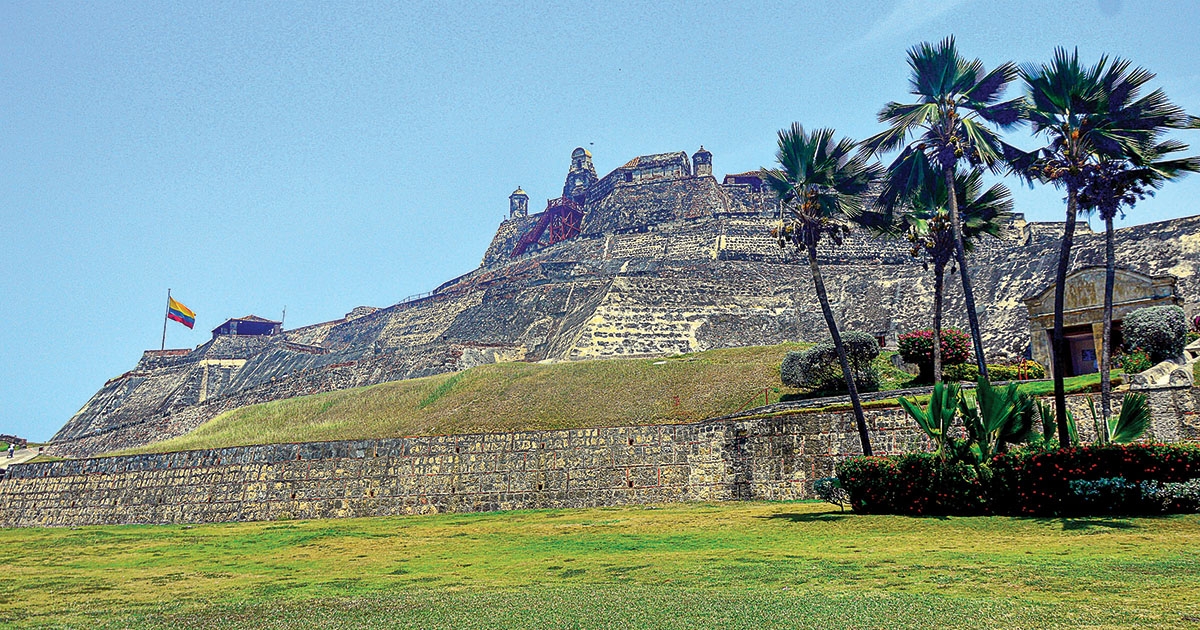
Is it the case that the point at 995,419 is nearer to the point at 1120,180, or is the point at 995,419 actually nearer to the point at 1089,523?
the point at 1089,523

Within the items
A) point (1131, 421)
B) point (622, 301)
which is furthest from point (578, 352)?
point (1131, 421)

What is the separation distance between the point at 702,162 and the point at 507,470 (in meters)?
60.3

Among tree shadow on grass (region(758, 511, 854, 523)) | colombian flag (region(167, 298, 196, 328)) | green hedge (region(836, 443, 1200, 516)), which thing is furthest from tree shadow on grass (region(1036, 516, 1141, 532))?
colombian flag (region(167, 298, 196, 328))

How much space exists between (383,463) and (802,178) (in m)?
13.3

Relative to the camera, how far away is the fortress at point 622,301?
45.9 m

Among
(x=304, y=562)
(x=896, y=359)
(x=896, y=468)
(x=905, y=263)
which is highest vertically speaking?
(x=905, y=263)

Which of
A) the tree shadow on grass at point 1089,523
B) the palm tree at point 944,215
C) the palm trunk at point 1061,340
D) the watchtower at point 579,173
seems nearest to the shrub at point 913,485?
the tree shadow on grass at point 1089,523

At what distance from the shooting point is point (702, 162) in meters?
79.8

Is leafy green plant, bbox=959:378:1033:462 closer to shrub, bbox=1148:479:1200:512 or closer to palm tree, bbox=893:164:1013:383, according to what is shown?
shrub, bbox=1148:479:1200:512

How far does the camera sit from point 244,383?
63062 millimetres

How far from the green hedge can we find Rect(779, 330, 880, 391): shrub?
33.8ft

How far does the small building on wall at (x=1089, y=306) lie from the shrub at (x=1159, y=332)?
1953 mm

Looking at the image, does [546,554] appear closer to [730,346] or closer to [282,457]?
[282,457]

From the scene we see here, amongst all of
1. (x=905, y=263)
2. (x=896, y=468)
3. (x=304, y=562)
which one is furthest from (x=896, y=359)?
(x=905, y=263)
